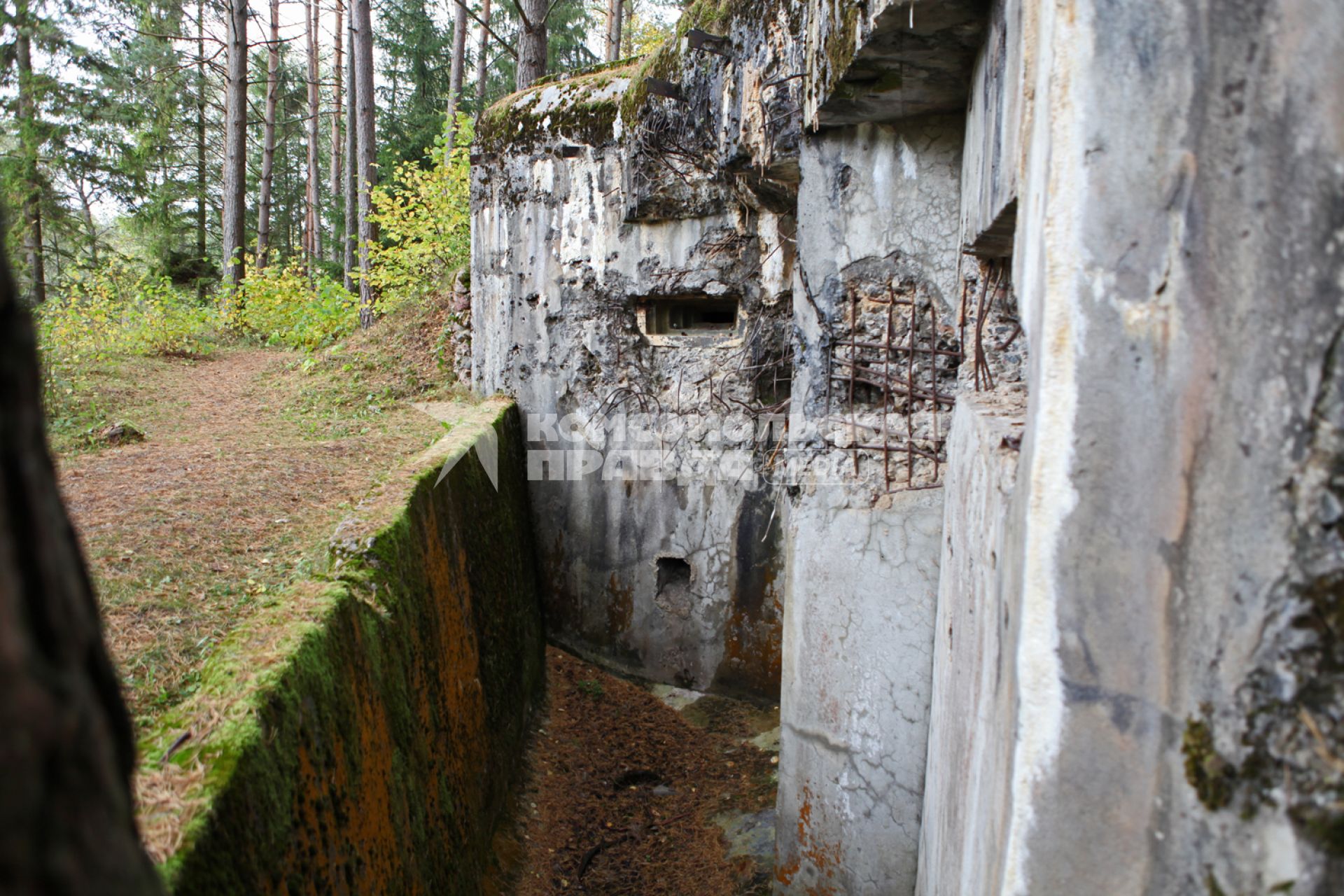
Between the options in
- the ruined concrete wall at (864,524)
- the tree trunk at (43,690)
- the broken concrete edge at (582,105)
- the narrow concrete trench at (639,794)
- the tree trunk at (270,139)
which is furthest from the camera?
the tree trunk at (270,139)

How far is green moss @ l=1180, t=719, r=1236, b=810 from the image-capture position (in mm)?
1407

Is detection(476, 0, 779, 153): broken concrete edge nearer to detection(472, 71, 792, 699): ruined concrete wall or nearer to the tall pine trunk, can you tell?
detection(472, 71, 792, 699): ruined concrete wall

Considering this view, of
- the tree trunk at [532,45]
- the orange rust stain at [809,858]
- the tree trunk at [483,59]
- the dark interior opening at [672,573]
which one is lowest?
the orange rust stain at [809,858]

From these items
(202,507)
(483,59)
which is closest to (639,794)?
(202,507)

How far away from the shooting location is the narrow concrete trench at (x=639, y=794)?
499cm

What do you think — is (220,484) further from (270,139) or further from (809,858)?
(270,139)

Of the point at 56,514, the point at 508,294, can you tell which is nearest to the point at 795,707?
the point at 56,514

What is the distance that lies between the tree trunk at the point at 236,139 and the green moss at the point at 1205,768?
15.2 meters

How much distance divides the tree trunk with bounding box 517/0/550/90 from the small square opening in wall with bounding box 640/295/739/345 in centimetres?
455

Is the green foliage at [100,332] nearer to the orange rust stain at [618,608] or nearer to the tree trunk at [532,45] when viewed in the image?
the orange rust stain at [618,608]

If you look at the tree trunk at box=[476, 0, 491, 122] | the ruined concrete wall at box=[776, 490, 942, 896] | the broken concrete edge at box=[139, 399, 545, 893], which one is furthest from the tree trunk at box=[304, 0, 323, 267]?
the ruined concrete wall at box=[776, 490, 942, 896]

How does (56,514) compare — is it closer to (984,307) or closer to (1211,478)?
(1211,478)

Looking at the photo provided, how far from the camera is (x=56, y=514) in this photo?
73 cm

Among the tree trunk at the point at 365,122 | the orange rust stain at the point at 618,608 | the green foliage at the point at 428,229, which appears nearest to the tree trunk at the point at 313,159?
the tree trunk at the point at 365,122
